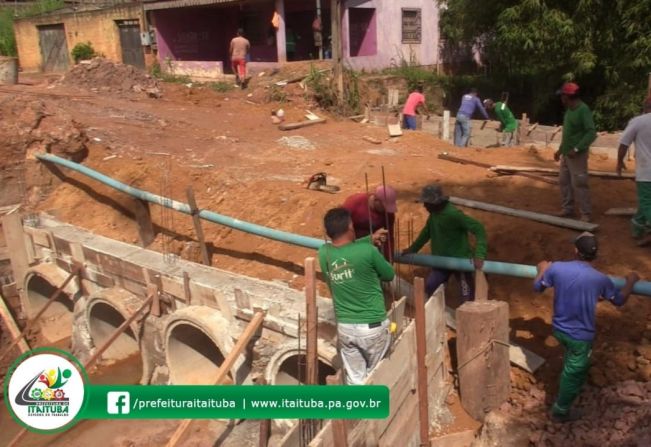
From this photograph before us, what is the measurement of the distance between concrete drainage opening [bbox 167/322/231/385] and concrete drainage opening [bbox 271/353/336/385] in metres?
1.47

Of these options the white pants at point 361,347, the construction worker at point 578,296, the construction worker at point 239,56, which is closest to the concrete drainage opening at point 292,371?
the white pants at point 361,347

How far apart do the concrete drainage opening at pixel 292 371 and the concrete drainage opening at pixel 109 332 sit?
3.58m

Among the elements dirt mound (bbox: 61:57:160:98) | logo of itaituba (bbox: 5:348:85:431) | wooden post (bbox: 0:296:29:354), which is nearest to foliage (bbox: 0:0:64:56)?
dirt mound (bbox: 61:57:160:98)

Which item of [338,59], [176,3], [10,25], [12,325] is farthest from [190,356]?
[10,25]

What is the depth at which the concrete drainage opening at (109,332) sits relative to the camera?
919 centimetres

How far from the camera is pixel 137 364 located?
369 inches

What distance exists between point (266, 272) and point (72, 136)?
18.6ft

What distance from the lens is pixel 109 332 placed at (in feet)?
31.2

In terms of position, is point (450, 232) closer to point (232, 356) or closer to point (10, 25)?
point (232, 356)

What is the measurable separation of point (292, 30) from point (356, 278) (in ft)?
66.2

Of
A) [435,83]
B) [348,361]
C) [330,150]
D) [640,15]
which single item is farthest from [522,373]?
[435,83]

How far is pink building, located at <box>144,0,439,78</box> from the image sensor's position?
69.3 feet

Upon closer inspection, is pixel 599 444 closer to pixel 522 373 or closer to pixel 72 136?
pixel 522 373

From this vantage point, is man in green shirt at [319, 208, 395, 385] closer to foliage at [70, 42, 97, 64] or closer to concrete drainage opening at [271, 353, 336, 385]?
concrete drainage opening at [271, 353, 336, 385]
